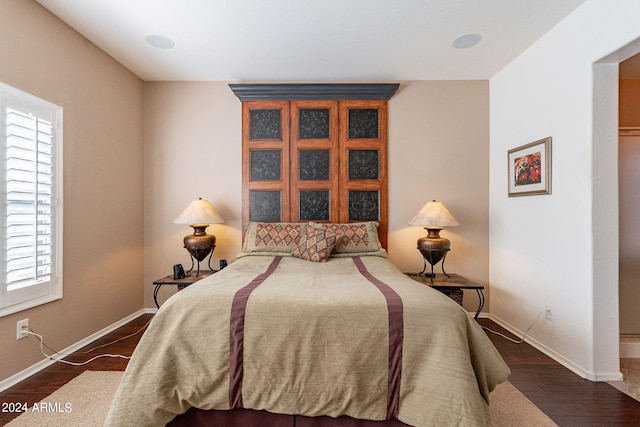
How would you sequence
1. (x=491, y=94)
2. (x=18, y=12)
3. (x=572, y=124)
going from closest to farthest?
(x=18, y=12), (x=572, y=124), (x=491, y=94)

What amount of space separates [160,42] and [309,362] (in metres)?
2.96

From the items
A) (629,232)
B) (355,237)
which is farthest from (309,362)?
(629,232)

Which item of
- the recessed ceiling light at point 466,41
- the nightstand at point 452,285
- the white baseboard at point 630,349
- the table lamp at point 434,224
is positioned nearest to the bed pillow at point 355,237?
the table lamp at point 434,224

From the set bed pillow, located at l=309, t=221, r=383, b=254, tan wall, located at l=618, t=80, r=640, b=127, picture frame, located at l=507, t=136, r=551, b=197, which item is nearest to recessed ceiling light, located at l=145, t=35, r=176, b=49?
bed pillow, located at l=309, t=221, r=383, b=254

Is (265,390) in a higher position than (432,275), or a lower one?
lower

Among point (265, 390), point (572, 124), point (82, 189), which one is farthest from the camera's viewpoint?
point (82, 189)

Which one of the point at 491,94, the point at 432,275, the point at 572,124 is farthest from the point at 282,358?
the point at 491,94

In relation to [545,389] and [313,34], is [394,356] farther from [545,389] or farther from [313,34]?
[313,34]

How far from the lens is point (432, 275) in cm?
305

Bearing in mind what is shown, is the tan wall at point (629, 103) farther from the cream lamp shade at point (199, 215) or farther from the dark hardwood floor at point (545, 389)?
the cream lamp shade at point (199, 215)

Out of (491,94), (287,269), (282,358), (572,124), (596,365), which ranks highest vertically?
(491,94)

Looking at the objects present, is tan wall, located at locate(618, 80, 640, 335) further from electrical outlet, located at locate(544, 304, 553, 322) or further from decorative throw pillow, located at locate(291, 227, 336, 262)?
decorative throw pillow, located at locate(291, 227, 336, 262)

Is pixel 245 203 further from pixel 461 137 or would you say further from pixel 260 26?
pixel 461 137

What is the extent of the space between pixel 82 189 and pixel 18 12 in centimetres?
131
